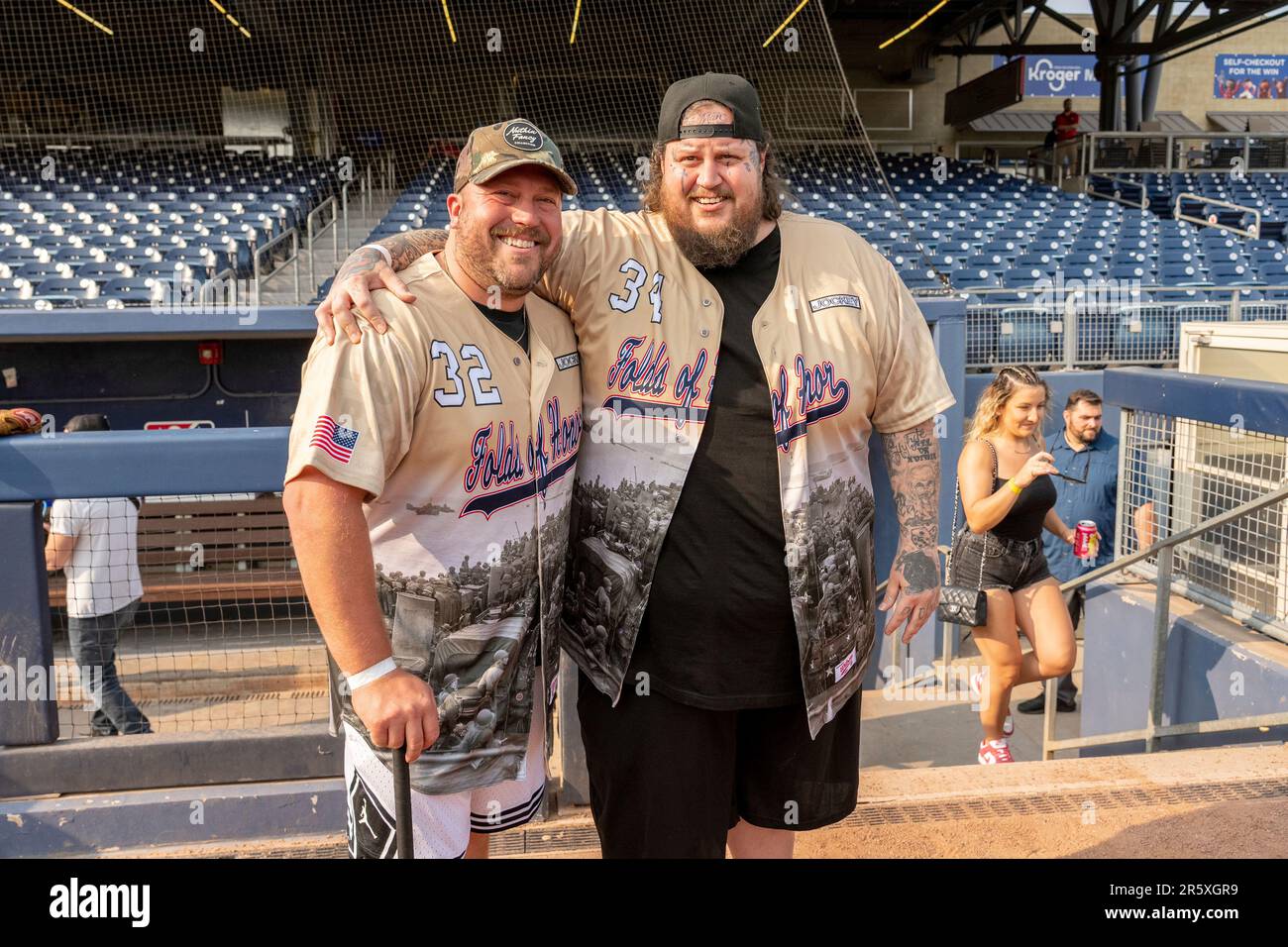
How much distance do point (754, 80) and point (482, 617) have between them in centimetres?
1980

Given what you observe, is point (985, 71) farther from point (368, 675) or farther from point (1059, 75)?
point (368, 675)

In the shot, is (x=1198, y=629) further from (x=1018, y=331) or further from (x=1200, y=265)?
(x=1200, y=265)

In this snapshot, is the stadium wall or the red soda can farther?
the stadium wall

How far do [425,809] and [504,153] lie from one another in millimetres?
1160

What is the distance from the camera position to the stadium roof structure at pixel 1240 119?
26.0 m

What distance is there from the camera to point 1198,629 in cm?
368

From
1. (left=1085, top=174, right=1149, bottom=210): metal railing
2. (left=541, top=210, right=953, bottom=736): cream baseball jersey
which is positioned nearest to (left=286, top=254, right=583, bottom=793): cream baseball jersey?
(left=541, top=210, right=953, bottom=736): cream baseball jersey

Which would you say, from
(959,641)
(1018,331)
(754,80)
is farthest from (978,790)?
(754,80)

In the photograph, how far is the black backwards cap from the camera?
1868mm

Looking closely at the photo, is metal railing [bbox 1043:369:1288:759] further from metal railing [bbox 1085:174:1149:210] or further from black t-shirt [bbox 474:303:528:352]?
metal railing [bbox 1085:174:1149:210]

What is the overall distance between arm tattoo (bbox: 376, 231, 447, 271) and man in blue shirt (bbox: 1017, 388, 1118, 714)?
13.6 ft

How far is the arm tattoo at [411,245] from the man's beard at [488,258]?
0.17m

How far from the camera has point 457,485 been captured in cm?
170

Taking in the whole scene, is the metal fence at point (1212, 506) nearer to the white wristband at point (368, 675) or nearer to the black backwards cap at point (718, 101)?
the black backwards cap at point (718, 101)
